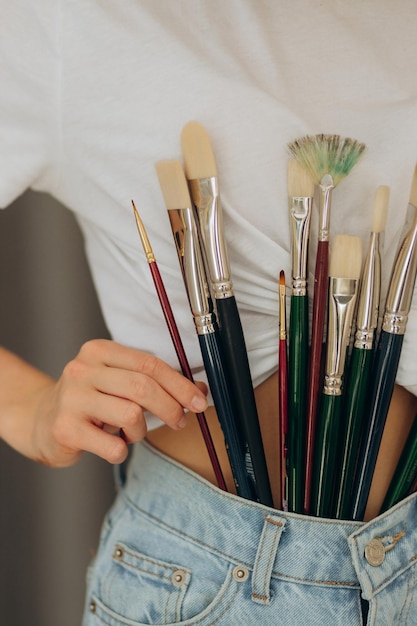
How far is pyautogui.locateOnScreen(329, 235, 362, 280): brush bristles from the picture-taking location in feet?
1.53

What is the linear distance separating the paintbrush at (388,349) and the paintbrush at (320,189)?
0.04 metres

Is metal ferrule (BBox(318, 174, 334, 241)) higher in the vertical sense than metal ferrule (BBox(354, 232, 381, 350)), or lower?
higher

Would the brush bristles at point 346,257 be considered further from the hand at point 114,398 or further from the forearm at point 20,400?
the forearm at point 20,400

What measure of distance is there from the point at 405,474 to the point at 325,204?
0.64 ft

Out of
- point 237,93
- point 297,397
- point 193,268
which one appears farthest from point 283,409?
point 237,93

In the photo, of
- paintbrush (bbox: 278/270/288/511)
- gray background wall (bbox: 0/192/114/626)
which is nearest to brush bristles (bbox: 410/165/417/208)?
paintbrush (bbox: 278/270/288/511)

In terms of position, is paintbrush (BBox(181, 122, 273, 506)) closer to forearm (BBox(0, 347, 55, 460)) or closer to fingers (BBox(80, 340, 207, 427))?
fingers (BBox(80, 340, 207, 427))

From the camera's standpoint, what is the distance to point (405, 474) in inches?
19.6

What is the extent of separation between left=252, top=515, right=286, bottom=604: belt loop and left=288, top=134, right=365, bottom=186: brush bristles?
9.1 inches

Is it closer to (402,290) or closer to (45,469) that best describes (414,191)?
(402,290)

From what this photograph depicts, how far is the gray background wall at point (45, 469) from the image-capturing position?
949 mm

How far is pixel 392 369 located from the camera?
18.5 inches

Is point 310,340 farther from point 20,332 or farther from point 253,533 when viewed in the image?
point 20,332

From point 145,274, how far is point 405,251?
20cm
